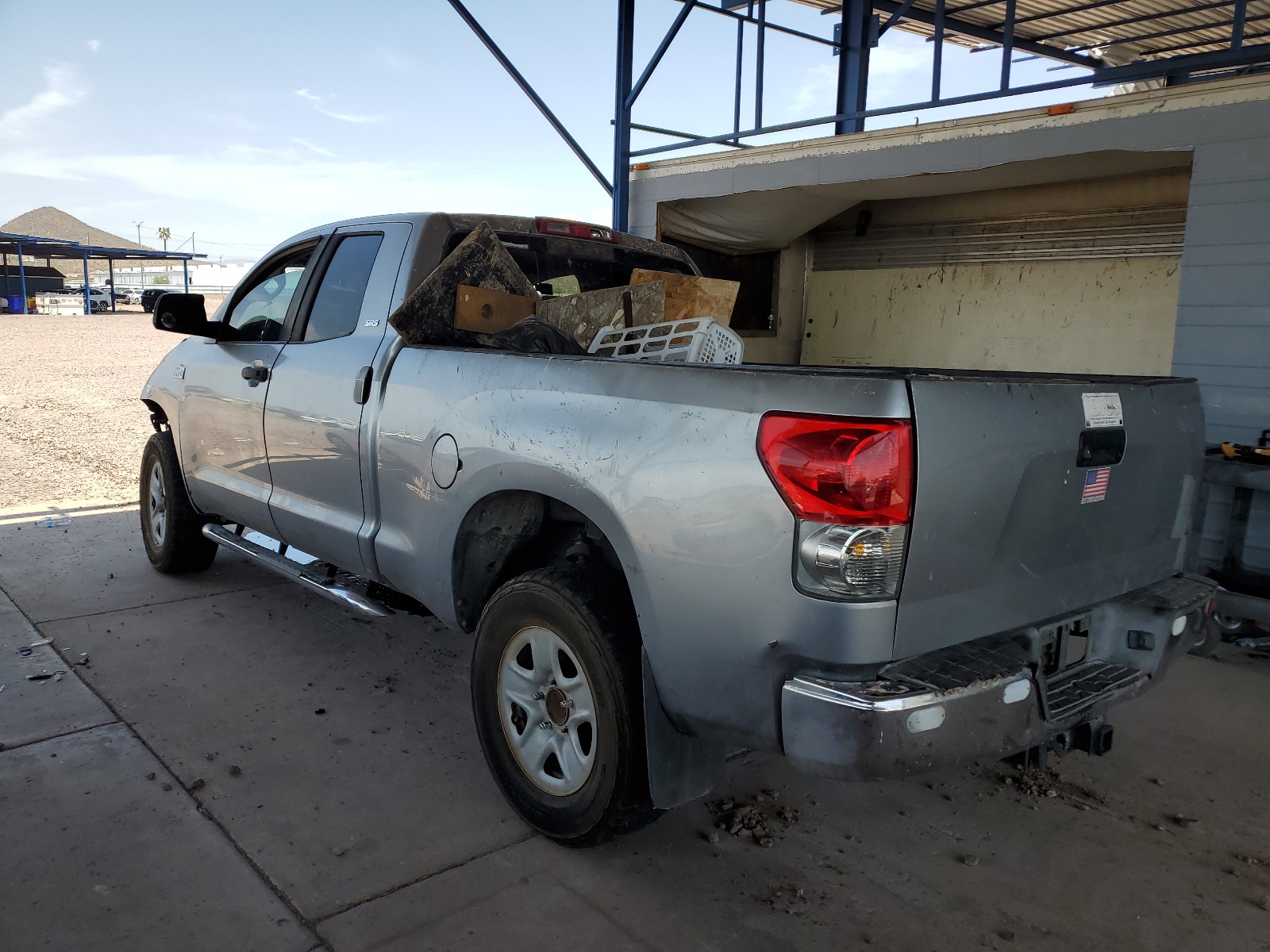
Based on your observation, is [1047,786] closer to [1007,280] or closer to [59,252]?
[1007,280]

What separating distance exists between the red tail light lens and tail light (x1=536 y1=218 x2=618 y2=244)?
2.25m

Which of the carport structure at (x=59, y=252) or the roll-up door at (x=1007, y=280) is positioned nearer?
the roll-up door at (x=1007, y=280)

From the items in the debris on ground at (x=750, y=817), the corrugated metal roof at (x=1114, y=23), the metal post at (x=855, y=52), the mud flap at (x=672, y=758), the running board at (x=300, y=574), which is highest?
the corrugated metal roof at (x=1114, y=23)

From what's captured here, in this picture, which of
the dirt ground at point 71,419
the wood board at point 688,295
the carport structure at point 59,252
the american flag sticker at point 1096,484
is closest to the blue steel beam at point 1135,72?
the wood board at point 688,295

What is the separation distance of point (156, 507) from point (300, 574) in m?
2.13

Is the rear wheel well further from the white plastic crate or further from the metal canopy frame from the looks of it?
the metal canopy frame

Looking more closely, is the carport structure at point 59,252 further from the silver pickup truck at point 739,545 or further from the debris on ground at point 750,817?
the debris on ground at point 750,817

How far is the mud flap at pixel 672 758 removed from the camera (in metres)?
2.47

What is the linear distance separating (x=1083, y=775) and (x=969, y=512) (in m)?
1.82

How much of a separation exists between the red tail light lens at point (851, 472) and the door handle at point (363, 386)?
195 cm

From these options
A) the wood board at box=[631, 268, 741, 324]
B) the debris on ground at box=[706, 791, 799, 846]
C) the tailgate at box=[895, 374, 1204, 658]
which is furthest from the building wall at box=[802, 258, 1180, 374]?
the debris on ground at box=[706, 791, 799, 846]

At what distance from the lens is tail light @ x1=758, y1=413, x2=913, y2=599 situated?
80.0 inches

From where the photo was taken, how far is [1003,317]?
343 inches

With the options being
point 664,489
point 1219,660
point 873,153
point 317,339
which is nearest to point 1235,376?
point 1219,660
